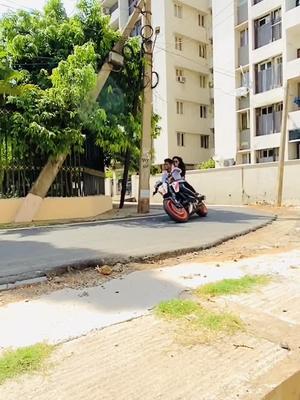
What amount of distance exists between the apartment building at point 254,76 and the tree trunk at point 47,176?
15.1 m

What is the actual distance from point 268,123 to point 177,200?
1613cm

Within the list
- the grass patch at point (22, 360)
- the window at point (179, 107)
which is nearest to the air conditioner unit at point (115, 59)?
the grass patch at point (22, 360)

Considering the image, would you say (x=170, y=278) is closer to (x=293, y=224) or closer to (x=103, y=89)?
(x=293, y=224)

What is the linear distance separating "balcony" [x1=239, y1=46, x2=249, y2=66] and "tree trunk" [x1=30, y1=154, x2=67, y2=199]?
63.4 feet

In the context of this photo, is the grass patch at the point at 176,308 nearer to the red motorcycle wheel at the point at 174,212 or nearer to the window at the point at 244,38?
the red motorcycle wheel at the point at 174,212

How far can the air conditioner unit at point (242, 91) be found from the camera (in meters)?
27.3

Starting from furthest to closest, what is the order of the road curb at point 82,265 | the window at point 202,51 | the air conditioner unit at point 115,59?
1. the window at point 202,51
2. the air conditioner unit at point 115,59
3. the road curb at point 82,265

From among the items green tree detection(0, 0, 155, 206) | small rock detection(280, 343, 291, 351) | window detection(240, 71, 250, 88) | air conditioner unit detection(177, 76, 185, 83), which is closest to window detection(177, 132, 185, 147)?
air conditioner unit detection(177, 76, 185, 83)

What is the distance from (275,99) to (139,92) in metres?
13.0

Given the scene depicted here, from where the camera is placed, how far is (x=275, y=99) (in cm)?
2495

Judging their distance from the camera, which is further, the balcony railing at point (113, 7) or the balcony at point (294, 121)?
the balcony railing at point (113, 7)

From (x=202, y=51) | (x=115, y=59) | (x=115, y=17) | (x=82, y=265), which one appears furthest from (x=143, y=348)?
(x=115, y=17)

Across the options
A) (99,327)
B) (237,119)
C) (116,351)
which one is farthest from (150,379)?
(237,119)

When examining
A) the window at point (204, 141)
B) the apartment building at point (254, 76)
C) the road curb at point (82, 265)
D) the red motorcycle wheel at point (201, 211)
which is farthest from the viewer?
the window at point (204, 141)
